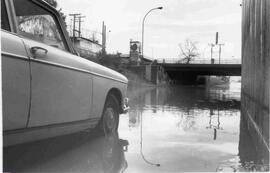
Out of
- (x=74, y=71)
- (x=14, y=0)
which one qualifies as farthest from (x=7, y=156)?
(x=14, y=0)

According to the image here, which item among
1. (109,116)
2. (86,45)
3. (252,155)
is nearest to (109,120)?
(109,116)

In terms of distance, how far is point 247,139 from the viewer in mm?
5863

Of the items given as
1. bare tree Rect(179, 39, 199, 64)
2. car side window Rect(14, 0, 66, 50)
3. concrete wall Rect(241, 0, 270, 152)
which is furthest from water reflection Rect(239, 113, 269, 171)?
bare tree Rect(179, 39, 199, 64)

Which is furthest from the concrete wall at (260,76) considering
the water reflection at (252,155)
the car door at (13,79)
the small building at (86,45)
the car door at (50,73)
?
the small building at (86,45)

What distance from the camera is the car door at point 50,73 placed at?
3125mm

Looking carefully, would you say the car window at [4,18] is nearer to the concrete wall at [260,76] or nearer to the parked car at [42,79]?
the parked car at [42,79]

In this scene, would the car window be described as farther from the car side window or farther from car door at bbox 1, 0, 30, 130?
the car side window

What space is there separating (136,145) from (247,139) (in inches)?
85.6

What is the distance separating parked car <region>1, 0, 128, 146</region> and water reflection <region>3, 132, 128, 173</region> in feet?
0.76

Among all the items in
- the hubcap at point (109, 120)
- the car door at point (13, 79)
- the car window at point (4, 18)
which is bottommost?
the hubcap at point (109, 120)

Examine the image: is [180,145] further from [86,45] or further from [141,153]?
[86,45]

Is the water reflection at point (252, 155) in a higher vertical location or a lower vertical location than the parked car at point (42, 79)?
lower

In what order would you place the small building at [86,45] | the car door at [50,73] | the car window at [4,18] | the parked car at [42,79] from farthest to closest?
the small building at [86,45], the car door at [50,73], the car window at [4,18], the parked car at [42,79]

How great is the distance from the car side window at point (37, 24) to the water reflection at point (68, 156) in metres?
1.09
